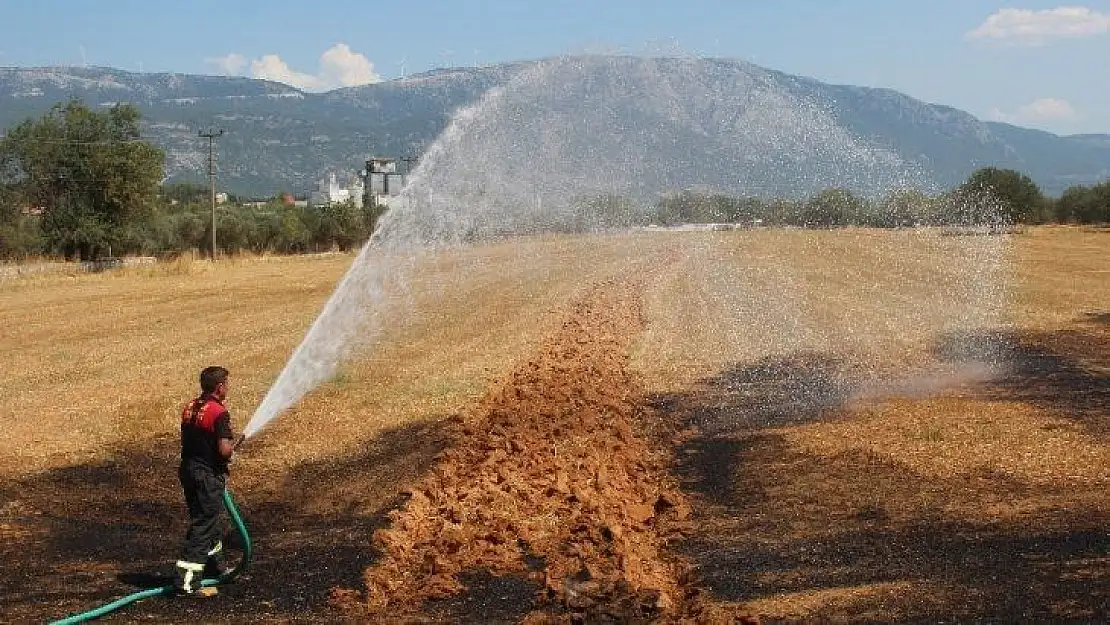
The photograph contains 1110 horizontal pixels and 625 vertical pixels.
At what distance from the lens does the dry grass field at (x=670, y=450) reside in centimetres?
748

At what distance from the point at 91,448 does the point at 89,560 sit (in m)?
4.85

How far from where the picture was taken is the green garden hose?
278 inches

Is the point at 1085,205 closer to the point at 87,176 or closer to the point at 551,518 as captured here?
the point at 87,176

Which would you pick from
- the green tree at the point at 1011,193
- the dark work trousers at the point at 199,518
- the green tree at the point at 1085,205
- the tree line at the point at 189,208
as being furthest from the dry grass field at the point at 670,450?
the green tree at the point at 1085,205

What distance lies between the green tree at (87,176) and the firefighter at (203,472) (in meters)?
57.3

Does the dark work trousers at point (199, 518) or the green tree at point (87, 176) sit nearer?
the dark work trousers at point (199, 518)

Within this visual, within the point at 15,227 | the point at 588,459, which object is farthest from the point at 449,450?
the point at 15,227

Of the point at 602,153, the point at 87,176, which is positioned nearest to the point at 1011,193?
the point at 602,153

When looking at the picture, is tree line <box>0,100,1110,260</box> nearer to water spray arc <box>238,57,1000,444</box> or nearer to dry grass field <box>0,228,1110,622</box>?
dry grass field <box>0,228,1110,622</box>

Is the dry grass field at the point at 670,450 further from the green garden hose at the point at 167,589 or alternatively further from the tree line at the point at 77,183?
the tree line at the point at 77,183

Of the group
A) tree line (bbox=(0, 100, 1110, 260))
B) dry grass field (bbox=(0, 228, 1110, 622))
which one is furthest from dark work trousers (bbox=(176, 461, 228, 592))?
tree line (bbox=(0, 100, 1110, 260))

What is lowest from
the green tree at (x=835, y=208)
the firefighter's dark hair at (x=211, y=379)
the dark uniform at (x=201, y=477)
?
the dark uniform at (x=201, y=477)

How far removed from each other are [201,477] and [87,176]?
5848cm

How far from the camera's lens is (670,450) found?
A: 1197 cm
